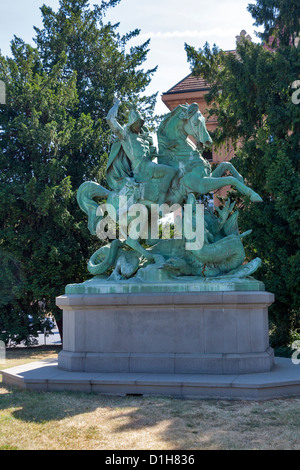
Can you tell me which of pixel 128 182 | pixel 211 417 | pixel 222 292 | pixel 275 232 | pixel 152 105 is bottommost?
pixel 211 417

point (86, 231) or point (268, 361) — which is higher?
point (86, 231)

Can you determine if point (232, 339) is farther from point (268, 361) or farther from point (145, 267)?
point (145, 267)

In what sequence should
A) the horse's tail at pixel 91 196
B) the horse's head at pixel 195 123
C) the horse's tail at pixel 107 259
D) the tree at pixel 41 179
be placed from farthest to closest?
the tree at pixel 41 179, the horse's tail at pixel 91 196, the horse's tail at pixel 107 259, the horse's head at pixel 195 123

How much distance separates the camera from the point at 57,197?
1662 cm

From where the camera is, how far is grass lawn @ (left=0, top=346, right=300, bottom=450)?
4965 millimetres

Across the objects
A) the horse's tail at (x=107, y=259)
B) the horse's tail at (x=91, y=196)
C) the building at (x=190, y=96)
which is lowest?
the horse's tail at (x=107, y=259)

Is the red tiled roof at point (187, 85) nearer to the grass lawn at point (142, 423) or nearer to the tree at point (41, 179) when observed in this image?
the tree at point (41, 179)

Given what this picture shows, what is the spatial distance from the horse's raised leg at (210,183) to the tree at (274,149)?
3.70 metres

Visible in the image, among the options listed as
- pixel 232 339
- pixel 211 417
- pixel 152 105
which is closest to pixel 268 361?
pixel 232 339

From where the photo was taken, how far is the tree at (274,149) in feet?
40.2

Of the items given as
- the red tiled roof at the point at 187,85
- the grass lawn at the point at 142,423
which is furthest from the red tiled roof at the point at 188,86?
the grass lawn at the point at 142,423
